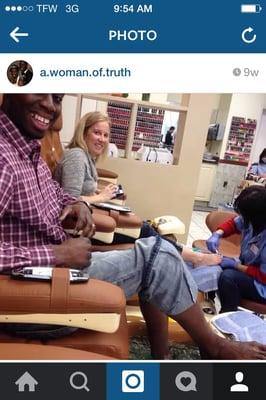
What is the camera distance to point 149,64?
18.1 inches

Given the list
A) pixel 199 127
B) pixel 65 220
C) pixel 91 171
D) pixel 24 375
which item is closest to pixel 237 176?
pixel 199 127

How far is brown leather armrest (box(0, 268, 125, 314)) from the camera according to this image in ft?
1.81

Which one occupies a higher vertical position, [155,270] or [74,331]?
[155,270]

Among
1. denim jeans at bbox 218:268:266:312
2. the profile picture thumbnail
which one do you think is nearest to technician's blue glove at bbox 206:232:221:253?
denim jeans at bbox 218:268:266:312

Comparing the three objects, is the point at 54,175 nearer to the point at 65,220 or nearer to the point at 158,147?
the point at 65,220

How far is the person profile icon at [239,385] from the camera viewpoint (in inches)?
18.7

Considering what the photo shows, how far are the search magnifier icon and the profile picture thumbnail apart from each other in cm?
38
